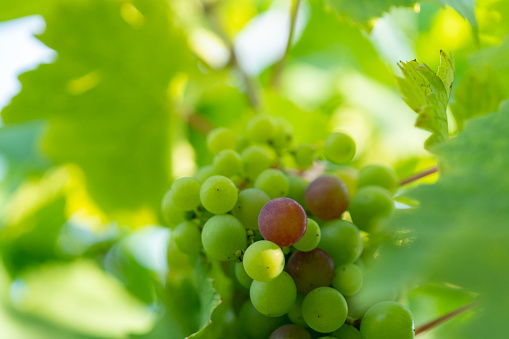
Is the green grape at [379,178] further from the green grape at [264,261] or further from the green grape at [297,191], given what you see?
the green grape at [264,261]

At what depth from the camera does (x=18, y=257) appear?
1.26m

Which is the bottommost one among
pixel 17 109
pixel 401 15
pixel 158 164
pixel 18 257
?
pixel 18 257

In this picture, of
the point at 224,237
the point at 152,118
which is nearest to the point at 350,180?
the point at 224,237

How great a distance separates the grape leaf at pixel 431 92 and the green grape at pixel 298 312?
0.23 meters

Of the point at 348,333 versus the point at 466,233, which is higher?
the point at 466,233

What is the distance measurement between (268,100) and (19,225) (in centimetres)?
73

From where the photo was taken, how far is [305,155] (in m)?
0.71

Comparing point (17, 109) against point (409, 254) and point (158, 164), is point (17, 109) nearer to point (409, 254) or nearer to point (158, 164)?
point (158, 164)

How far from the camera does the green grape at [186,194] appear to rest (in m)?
0.58

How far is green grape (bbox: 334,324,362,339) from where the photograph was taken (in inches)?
20.7

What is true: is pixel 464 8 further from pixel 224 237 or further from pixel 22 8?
pixel 22 8

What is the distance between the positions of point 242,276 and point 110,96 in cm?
65

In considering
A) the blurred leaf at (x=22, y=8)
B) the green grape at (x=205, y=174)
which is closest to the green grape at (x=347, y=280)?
the green grape at (x=205, y=174)

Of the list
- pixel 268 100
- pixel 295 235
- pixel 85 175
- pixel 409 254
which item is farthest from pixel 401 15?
pixel 409 254
